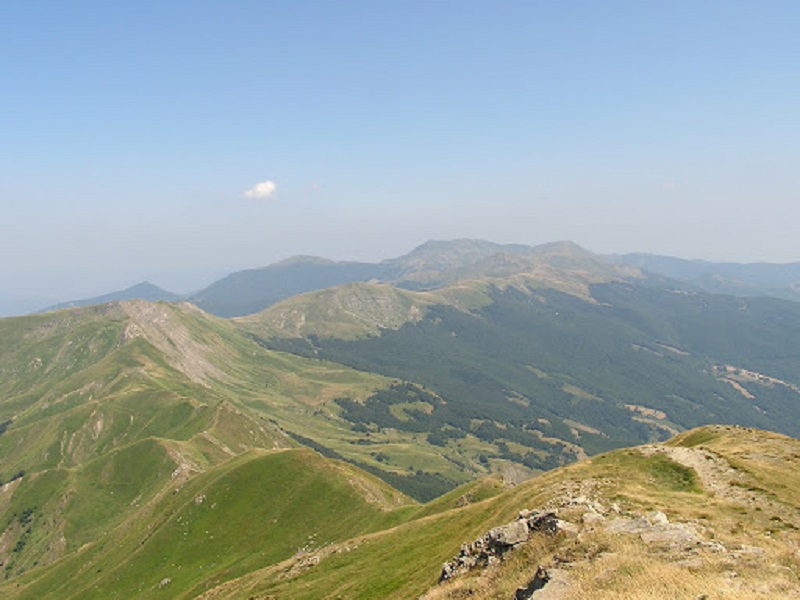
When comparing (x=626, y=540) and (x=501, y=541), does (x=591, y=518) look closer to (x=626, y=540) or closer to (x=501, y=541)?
(x=626, y=540)

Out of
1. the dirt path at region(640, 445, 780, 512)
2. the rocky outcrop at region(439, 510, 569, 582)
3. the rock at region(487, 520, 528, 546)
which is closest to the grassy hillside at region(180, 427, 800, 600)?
the dirt path at region(640, 445, 780, 512)

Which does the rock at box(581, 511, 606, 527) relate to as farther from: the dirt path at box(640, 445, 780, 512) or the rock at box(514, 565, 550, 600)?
the dirt path at box(640, 445, 780, 512)

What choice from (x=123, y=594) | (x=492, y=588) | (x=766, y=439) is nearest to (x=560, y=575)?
(x=492, y=588)

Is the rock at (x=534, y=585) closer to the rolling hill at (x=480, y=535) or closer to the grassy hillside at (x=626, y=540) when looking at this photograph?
the rolling hill at (x=480, y=535)

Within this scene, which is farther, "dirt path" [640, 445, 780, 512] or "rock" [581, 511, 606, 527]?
"dirt path" [640, 445, 780, 512]

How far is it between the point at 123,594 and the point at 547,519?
14216cm

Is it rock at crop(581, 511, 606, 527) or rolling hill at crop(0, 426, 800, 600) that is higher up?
rock at crop(581, 511, 606, 527)

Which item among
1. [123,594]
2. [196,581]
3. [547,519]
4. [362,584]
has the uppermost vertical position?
[547,519]

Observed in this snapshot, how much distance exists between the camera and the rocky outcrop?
41638mm

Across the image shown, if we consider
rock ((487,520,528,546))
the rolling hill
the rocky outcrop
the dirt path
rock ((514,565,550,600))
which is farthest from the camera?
the dirt path

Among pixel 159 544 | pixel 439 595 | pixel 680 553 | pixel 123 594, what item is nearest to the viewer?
pixel 680 553

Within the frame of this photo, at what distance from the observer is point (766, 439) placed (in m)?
102

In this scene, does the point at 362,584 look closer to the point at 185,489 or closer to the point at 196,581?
the point at 196,581

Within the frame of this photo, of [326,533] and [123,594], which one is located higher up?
[326,533]
